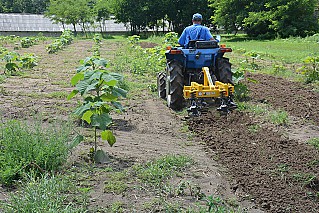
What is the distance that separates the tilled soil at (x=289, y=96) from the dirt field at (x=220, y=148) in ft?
0.06

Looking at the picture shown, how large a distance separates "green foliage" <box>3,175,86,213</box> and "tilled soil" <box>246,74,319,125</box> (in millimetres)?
4924

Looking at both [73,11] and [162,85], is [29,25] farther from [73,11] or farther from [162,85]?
[162,85]

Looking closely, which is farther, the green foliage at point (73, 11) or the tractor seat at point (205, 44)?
the green foliage at point (73, 11)

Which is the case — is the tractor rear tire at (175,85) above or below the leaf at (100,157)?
above

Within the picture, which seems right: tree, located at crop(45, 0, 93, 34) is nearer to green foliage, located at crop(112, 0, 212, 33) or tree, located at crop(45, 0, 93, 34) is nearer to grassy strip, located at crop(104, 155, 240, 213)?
green foliage, located at crop(112, 0, 212, 33)

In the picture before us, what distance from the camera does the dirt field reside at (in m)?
4.59

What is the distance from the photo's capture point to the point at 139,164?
545cm

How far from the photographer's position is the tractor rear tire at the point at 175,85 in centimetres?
847

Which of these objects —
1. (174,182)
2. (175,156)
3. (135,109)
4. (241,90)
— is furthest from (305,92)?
(174,182)

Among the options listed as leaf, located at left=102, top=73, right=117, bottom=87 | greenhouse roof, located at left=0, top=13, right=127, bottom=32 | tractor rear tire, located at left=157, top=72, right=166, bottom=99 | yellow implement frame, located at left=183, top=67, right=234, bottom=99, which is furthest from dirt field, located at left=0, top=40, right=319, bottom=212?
greenhouse roof, located at left=0, top=13, right=127, bottom=32

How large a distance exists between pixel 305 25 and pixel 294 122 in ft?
86.0

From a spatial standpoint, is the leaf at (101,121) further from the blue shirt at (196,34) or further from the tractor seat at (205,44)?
the blue shirt at (196,34)

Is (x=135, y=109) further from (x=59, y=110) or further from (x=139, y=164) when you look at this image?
(x=139, y=164)

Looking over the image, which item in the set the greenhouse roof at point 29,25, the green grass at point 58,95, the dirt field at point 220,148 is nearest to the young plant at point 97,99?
the dirt field at point 220,148
